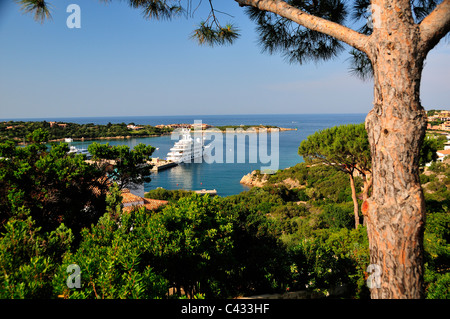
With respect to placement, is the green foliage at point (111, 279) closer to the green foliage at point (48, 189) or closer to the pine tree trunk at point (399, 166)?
the pine tree trunk at point (399, 166)

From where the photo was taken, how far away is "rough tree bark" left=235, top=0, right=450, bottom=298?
1.54 metres

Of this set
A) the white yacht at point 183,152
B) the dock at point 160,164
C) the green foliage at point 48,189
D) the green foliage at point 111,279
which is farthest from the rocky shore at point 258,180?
the green foliage at point 111,279

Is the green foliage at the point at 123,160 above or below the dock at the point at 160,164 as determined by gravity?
above

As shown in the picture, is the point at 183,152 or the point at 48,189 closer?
the point at 48,189

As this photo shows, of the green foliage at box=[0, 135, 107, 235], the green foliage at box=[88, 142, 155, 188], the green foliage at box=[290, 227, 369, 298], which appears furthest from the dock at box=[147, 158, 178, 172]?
the green foliage at box=[290, 227, 369, 298]

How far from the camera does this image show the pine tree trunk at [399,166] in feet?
5.06

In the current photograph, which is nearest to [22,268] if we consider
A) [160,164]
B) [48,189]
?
[48,189]

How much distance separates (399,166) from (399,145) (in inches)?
4.9

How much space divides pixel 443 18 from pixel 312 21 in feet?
2.75

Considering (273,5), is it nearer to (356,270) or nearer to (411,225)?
(411,225)

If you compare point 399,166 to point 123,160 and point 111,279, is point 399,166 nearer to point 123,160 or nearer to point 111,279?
point 111,279

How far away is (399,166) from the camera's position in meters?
1.56

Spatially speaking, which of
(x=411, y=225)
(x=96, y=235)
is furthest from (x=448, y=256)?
(x=96, y=235)

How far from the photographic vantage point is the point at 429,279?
3.00m
